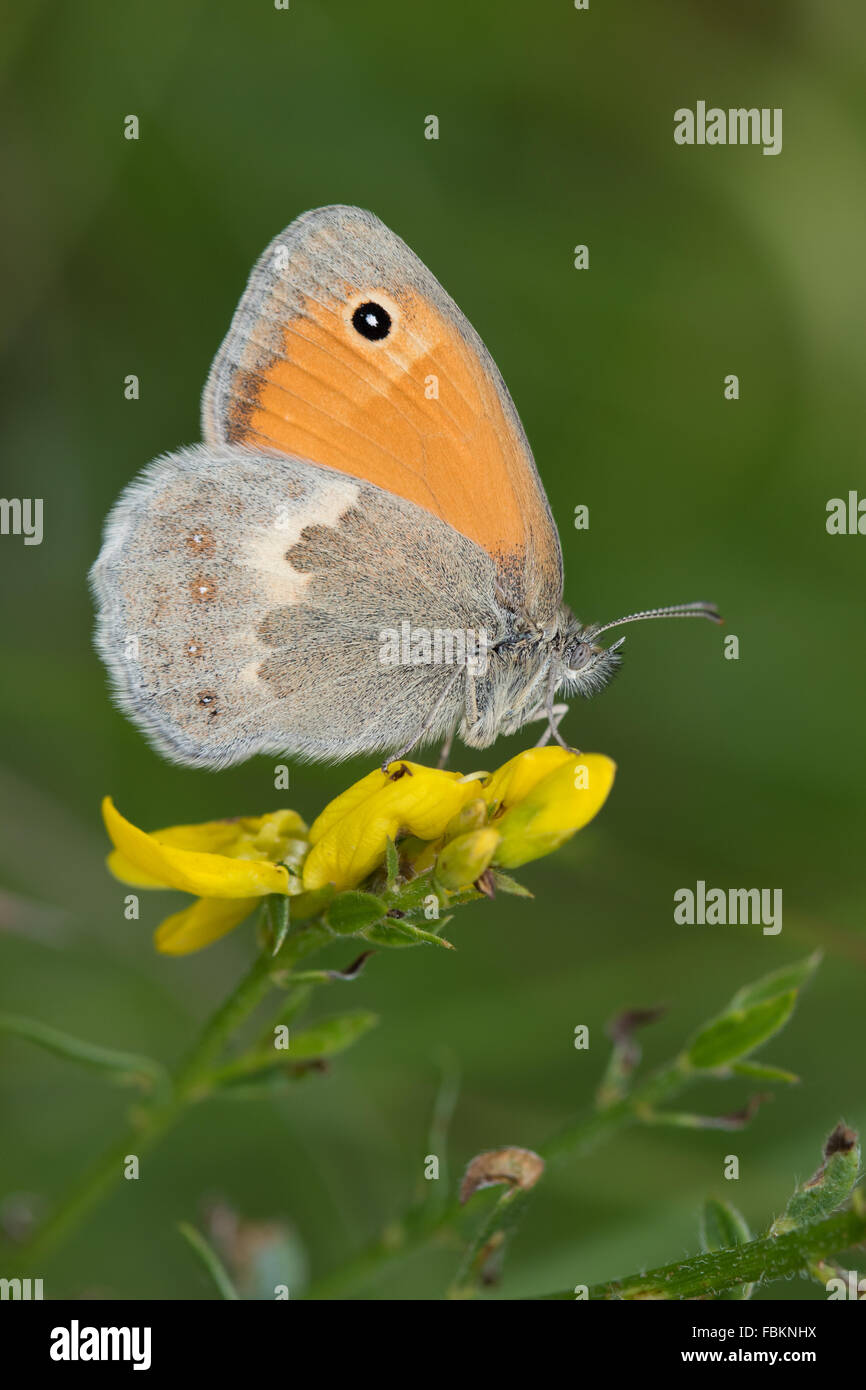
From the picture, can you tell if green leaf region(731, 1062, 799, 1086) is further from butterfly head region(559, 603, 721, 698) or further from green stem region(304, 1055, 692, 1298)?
butterfly head region(559, 603, 721, 698)

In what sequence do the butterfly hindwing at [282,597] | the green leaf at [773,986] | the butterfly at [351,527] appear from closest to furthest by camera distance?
the green leaf at [773,986] → the butterfly hindwing at [282,597] → the butterfly at [351,527]

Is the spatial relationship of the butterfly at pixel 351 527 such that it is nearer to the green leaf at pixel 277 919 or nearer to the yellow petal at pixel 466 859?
the green leaf at pixel 277 919

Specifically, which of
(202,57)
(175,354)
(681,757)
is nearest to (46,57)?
(202,57)

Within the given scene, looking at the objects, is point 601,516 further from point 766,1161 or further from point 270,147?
point 766,1161

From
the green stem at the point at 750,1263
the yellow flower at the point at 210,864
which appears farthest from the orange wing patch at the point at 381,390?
the green stem at the point at 750,1263

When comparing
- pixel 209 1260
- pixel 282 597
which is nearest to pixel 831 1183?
pixel 209 1260
